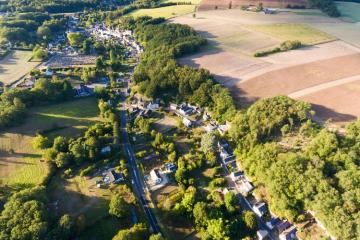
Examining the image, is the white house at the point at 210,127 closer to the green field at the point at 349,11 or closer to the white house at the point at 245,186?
the white house at the point at 245,186

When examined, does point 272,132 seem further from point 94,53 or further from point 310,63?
point 94,53

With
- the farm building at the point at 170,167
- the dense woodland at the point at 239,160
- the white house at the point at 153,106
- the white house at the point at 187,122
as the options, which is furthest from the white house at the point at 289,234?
the white house at the point at 153,106

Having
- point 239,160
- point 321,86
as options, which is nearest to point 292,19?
point 321,86

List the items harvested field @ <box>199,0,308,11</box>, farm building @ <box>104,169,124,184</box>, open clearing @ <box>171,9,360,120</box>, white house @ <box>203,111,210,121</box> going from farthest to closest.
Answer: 1. harvested field @ <box>199,0,308,11</box>
2. open clearing @ <box>171,9,360,120</box>
3. white house @ <box>203,111,210,121</box>
4. farm building @ <box>104,169,124,184</box>

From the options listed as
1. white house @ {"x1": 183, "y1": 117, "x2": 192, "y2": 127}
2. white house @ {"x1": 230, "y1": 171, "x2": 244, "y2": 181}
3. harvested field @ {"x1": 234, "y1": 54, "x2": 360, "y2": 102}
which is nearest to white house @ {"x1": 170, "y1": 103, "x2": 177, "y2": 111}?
white house @ {"x1": 183, "y1": 117, "x2": 192, "y2": 127}

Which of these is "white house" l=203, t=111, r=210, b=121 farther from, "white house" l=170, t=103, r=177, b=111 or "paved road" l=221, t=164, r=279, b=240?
"paved road" l=221, t=164, r=279, b=240

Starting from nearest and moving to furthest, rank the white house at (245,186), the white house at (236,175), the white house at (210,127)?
1. the white house at (245,186)
2. the white house at (236,175)
3. the white house at (210,127)

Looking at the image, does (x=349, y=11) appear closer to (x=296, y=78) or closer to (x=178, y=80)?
(x=296, y=78)
